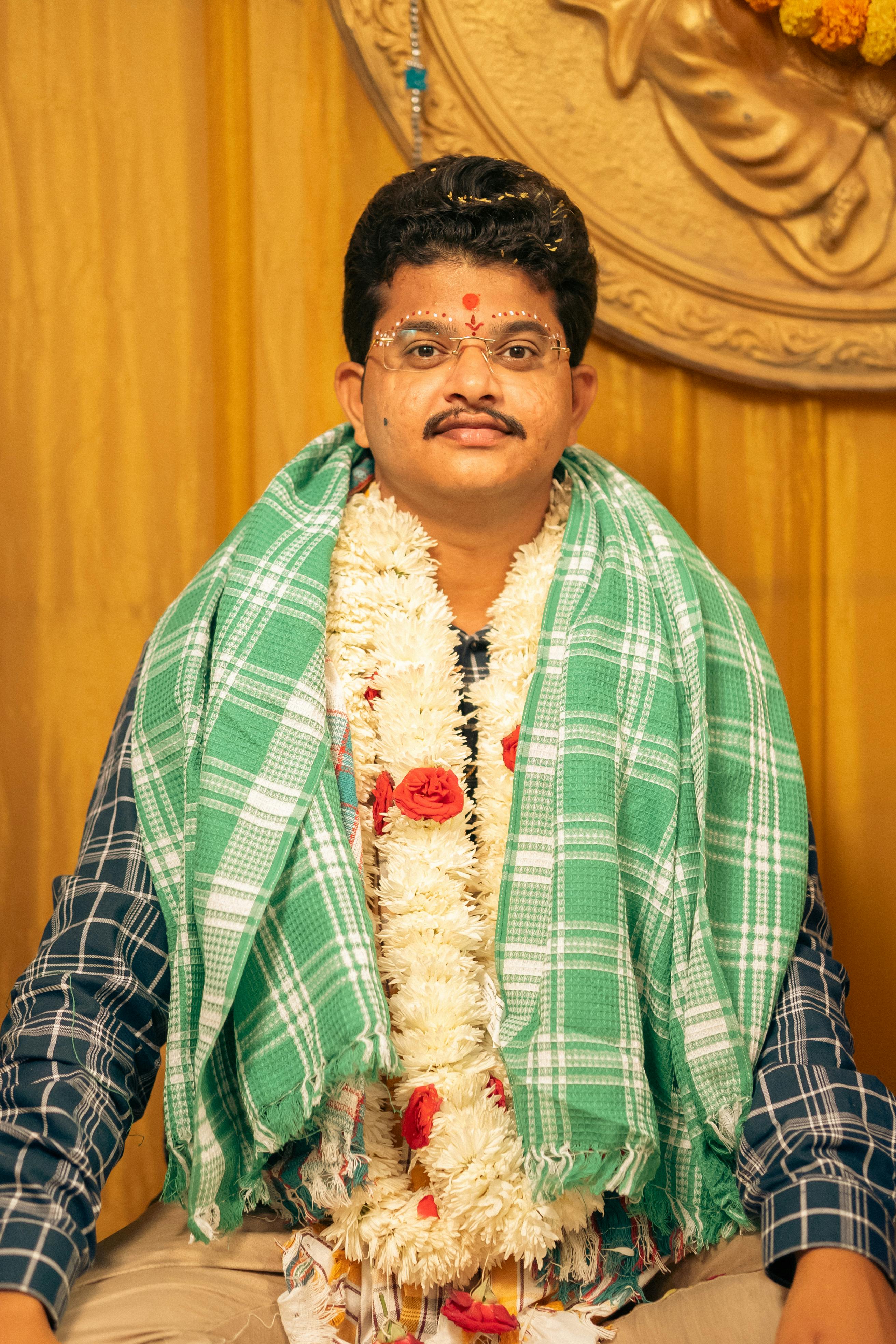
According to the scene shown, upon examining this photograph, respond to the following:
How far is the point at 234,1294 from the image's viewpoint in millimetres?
1300

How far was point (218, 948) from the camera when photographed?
129 cm

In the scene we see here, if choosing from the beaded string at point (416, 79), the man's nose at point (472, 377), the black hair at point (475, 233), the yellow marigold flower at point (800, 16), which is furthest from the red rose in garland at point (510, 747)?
the yellow marigold flower at point (800, 16)

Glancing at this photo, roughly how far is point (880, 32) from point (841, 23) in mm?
67

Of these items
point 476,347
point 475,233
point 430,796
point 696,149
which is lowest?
point 430,796

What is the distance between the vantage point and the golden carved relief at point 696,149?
6.23 ft

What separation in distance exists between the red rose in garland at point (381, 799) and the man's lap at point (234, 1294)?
0.49 meters

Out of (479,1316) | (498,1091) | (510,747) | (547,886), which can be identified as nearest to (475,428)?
(510,747)

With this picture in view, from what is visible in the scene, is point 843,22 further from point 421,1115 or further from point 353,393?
point 421,1115

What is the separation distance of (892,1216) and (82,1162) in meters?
0.84

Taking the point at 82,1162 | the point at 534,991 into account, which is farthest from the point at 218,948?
the point at 534,991

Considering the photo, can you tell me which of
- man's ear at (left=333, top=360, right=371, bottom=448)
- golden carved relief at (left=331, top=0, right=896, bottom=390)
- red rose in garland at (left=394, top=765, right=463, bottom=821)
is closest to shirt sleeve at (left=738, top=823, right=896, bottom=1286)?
red rose in garland at (left=394, top=765, right=463, bottom=821)

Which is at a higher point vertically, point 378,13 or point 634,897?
point 378,13

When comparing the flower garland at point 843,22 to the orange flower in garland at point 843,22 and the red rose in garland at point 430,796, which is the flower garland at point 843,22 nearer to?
the orange flower in garland at point 843,22

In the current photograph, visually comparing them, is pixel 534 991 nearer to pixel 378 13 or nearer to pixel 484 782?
pixel 484 782
